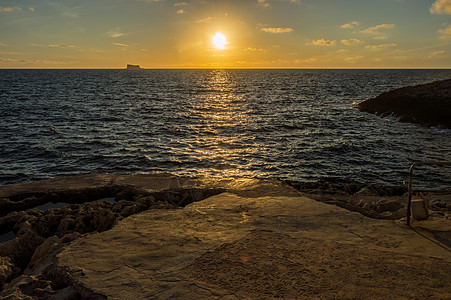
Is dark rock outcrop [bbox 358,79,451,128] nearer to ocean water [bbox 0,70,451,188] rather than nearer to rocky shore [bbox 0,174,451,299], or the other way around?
ocean water [bbox 0,70,451,188]

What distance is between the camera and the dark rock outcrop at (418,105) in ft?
85.7

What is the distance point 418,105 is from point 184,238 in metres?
31.9

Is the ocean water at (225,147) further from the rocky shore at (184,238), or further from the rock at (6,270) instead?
the rock at (6,270)

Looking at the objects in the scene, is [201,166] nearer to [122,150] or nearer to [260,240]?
[122,150]

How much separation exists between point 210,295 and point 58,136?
2179 cm

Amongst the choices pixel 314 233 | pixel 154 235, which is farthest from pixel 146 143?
pixel 314 233

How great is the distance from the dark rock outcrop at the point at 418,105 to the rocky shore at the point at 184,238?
20969 mm

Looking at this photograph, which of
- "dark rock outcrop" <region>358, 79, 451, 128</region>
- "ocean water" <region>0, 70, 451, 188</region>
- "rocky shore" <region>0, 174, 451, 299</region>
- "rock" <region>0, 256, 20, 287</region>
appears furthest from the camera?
"dark rock outcrop" <region>358, 79, 451, 128</region>

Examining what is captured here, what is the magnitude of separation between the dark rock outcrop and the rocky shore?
20969mm

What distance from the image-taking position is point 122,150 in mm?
18047

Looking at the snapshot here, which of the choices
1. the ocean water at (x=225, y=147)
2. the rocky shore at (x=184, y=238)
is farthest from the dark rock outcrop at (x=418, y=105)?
the rocky shore at (x=184, y=238)

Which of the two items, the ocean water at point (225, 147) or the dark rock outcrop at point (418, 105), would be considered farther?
the dark rock outcrop at point (418, 105)

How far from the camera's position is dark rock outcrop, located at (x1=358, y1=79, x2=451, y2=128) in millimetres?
26125

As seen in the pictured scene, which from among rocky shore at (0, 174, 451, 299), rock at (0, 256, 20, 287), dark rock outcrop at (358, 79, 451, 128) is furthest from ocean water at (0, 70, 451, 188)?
rock at (0, 256, 20, 287)
